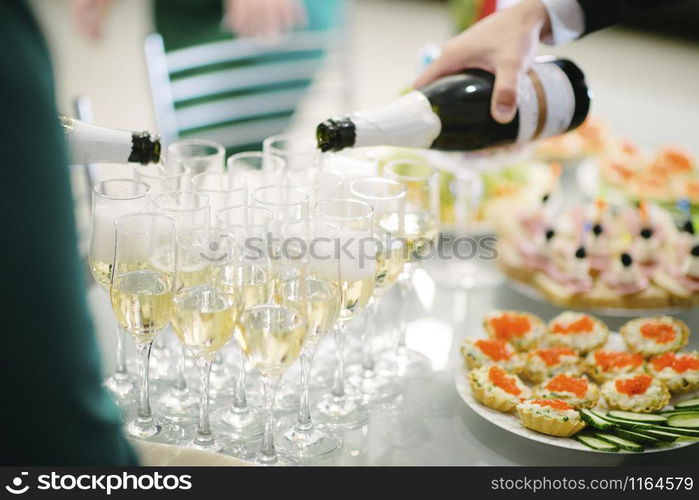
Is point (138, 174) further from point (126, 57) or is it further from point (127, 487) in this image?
point (126, 57)

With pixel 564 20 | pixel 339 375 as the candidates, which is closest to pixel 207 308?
pixel 339 375

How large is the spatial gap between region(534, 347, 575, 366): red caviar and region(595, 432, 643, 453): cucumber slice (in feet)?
0.57

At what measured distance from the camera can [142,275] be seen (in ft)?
3.82

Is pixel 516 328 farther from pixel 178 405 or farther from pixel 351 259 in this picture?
pixel 178 405

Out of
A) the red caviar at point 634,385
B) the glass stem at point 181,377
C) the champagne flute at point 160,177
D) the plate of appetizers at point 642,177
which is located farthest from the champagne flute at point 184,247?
the plate of appetizers at point 642,177

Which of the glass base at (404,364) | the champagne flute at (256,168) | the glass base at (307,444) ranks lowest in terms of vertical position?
the glass base at (307,444)

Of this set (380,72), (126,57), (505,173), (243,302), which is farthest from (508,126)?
(126,57)

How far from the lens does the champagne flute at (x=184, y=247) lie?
1.16 meters

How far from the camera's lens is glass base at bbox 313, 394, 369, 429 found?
1.29 m

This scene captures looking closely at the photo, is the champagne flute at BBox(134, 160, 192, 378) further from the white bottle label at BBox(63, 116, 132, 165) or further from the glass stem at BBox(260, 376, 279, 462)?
the glass stem at BBox(260, 376, 279, 462)

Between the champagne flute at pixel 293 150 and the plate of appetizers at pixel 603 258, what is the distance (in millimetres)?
446

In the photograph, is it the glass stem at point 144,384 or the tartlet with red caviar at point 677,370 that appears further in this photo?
the tartlet with red caviar at point 677,370

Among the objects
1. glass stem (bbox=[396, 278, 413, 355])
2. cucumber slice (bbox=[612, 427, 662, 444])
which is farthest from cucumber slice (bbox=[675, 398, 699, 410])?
glass stem (bbox=[396, 278, 413, 355])

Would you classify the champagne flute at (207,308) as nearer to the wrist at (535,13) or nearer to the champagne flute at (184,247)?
the champagne flute at (184,247)
